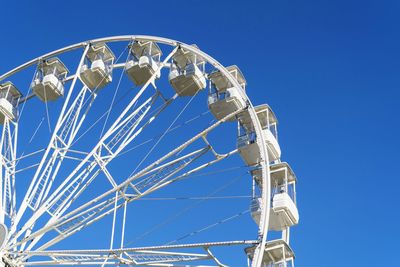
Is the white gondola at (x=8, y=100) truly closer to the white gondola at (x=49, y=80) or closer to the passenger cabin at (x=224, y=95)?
the white gondola at (x=49, y=80)

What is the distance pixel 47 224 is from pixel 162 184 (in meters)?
2.71

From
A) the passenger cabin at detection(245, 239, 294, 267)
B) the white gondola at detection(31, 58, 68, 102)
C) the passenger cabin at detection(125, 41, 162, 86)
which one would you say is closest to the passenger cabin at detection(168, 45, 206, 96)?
the passenger cabin at detection(125, 41, 162, 86)

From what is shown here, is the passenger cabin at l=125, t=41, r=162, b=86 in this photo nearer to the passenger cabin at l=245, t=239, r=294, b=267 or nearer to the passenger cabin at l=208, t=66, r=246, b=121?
the passenger cabin at l=208, t=66, r=246, b=121

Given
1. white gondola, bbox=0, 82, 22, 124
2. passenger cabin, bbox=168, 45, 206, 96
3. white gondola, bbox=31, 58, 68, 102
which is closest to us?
passenger cabin, bbox=168, 45, 206, 96

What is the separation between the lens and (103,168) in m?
16.7

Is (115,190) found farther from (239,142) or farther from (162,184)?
(239,142)

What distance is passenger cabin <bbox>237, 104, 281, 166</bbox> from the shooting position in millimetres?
17250

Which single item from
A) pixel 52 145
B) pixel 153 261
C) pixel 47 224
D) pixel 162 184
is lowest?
pixel 153 261

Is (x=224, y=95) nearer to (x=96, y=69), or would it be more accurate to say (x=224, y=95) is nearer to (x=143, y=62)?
(x=143, y=62)

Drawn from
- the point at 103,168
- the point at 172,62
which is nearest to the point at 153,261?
the point at 103,168

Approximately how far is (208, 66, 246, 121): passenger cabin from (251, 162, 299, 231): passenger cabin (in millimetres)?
1915

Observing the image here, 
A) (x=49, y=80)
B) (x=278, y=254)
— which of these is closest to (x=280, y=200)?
(x=278, y=254)

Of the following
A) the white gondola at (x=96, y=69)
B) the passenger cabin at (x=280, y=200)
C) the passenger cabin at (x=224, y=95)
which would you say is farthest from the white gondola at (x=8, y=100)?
the passenger cabin at (x=280, y=200)

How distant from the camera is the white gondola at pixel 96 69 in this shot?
65.6ft
